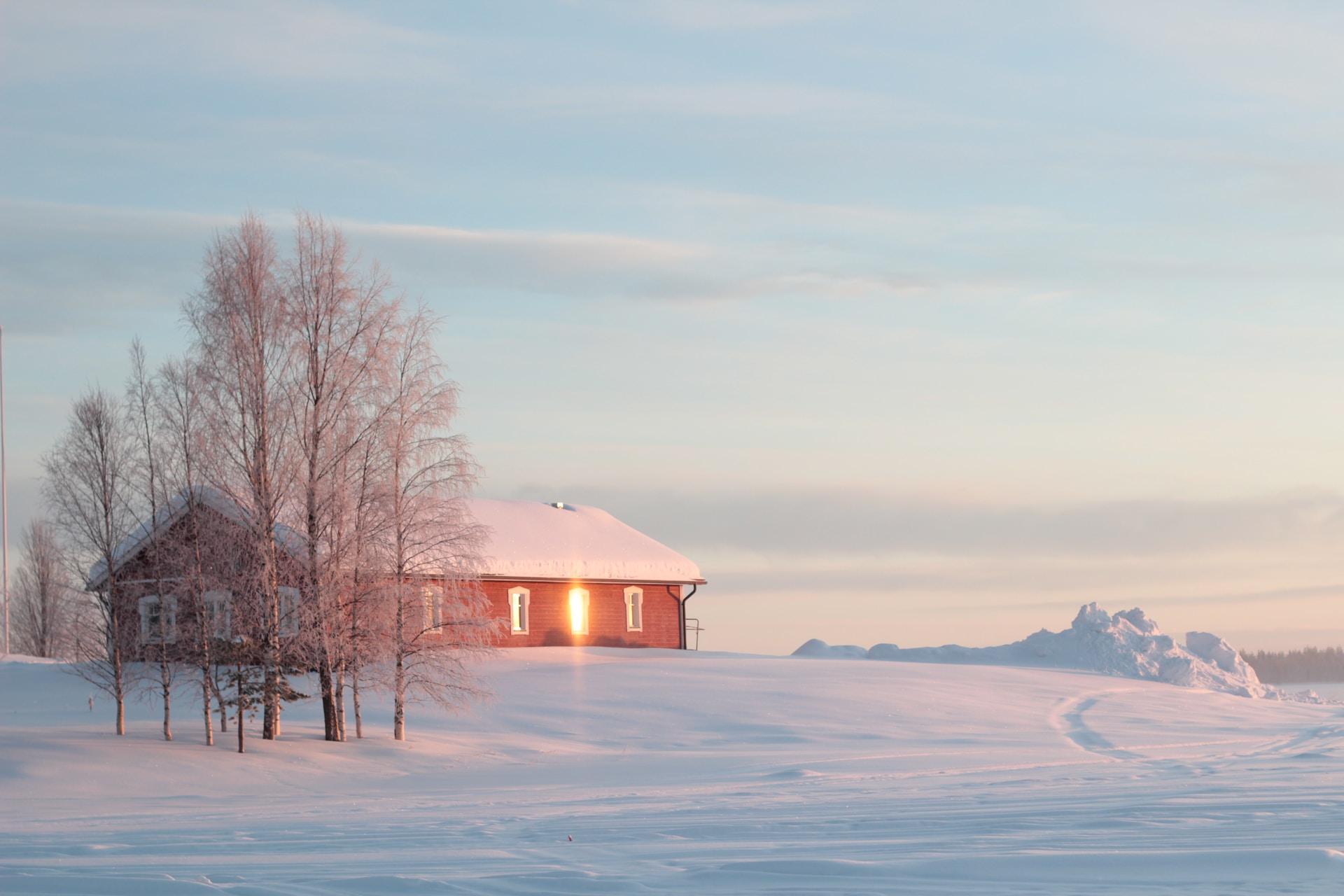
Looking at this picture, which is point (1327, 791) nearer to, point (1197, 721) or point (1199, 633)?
point (1197, 721)

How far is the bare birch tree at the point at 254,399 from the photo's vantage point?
26953 mm

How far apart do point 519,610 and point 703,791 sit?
23296 millimetres

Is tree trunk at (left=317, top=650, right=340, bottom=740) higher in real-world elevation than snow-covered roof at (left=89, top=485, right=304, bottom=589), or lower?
lower

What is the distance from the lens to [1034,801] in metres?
16.8

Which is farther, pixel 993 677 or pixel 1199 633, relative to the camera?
pixel 1199 633

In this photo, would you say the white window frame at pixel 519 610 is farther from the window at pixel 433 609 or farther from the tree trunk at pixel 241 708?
the tree trunk at pixel 241 708

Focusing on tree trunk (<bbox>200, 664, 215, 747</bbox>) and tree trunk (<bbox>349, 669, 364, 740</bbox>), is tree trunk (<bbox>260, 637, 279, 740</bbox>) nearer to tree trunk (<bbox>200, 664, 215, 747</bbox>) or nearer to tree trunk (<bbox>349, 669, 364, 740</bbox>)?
tree trunk (<bbox>200, 664, 215, 747</bbox>)

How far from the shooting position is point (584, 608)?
4475 centimetres

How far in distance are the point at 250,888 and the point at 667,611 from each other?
120 ft

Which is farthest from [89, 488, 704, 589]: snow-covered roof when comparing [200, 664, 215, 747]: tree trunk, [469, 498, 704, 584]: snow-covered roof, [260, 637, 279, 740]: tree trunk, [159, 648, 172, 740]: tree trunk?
[200, 664, 215, 747]: tree trunk

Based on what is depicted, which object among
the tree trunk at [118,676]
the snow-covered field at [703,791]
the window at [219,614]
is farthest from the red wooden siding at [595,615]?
the tree trunk at [118,676]

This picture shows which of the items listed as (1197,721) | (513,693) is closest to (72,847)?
(513,693)

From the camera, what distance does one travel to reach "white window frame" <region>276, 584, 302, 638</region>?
1077 inches

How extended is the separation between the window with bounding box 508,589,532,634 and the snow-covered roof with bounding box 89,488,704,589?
694 mm
